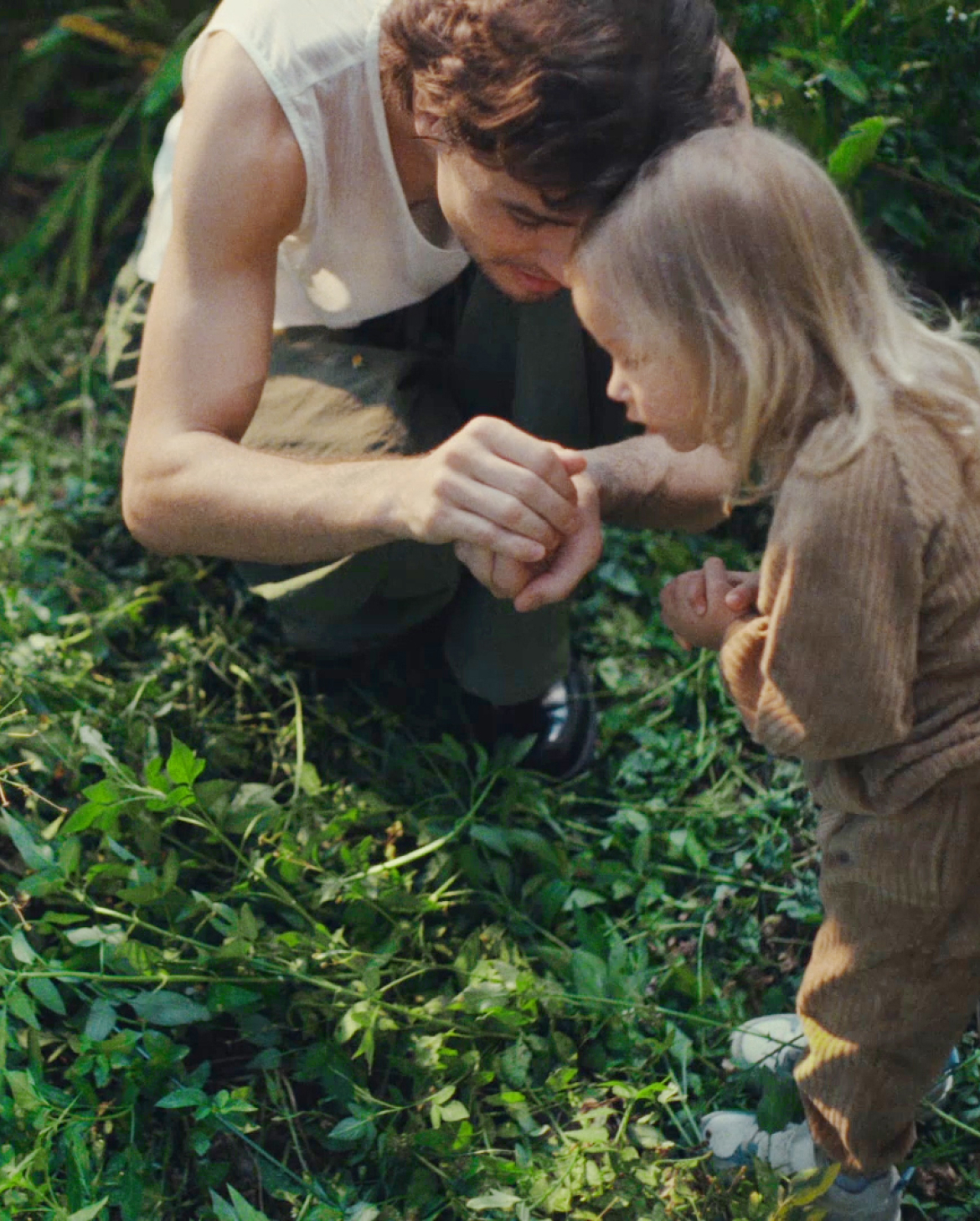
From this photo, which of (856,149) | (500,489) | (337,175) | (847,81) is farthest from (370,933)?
(847,81)

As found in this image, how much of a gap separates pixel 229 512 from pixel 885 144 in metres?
1.10

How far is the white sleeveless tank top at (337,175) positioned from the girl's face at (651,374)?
45 centimetres

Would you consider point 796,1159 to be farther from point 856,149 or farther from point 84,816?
point 856,149

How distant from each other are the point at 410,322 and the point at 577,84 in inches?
26.7

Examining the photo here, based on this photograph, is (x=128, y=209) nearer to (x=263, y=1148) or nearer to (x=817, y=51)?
(x=817, y=51)

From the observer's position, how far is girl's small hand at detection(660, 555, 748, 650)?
1333 millimetres

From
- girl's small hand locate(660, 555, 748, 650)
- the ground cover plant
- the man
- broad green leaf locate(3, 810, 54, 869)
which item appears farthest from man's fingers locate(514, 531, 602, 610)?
broad green leaf locate(3, 810, 54, 869)

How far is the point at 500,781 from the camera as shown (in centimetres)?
→ 194

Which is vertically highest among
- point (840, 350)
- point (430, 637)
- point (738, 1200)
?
point (840, 350)

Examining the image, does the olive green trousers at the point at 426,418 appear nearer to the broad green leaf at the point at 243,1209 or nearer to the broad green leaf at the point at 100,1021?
the broad green leaf at the point at 100,1021

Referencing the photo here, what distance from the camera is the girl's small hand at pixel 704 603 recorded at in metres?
1.33

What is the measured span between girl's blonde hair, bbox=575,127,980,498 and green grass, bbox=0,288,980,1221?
0.76 metres

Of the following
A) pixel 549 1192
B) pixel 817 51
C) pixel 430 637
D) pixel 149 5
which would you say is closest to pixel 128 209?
pixel 149 5

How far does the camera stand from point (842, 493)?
3.57 ft
